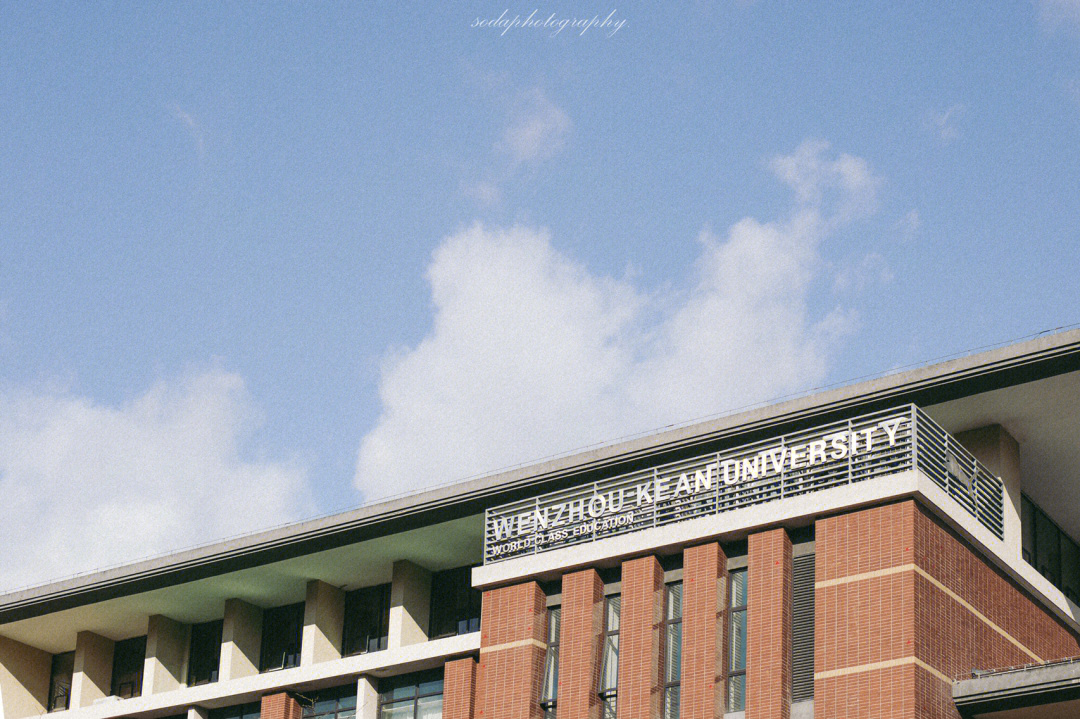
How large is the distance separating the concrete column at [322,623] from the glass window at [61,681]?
33.9ft

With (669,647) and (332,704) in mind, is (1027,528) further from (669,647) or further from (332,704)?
(332,704)

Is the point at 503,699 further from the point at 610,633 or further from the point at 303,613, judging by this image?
the point at 303,613

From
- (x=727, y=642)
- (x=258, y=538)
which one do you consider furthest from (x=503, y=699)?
(x=258, y=538)

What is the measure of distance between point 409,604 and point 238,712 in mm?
6202

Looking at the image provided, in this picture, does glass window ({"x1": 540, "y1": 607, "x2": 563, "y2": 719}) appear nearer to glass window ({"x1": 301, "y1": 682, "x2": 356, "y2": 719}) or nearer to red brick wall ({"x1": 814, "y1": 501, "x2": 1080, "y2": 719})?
red brick wall ({"x1": 814, "y1": 501, "x2": 1080, "y2": 719})

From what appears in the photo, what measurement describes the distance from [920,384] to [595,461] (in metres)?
8.21

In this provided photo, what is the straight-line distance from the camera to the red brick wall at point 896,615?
36.8 metres

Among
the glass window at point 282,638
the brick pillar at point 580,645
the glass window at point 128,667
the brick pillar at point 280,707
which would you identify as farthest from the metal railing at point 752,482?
the glass window at point 128,667

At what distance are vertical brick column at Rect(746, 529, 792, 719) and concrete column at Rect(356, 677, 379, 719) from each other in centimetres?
1247

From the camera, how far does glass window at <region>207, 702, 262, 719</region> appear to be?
165ft

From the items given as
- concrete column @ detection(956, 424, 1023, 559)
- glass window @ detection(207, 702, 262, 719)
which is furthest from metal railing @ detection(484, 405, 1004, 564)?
glass window @ detection(207, 702, 262, 719)

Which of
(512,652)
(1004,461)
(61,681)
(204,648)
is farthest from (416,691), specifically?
(1004,461)

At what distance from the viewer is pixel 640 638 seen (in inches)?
1606

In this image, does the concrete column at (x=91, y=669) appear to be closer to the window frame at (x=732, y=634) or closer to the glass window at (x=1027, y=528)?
the window frame at (x=732, y=634)
